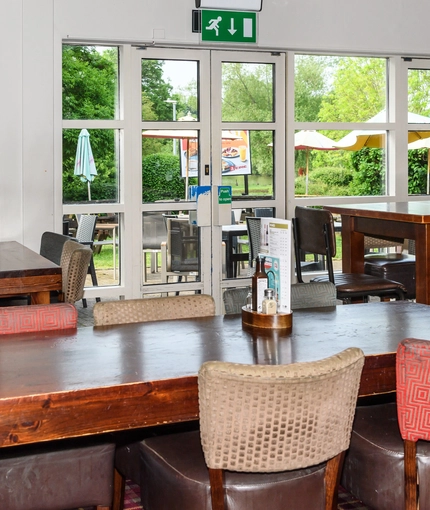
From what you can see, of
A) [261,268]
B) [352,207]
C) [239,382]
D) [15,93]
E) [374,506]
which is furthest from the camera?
[15,93]

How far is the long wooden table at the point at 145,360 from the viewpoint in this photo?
1.99 m

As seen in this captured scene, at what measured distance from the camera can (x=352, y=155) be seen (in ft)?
23.7

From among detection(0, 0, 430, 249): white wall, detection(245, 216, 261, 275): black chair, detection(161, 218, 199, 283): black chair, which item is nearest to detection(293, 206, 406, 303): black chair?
detection(245, 216, 261, 275): black chair

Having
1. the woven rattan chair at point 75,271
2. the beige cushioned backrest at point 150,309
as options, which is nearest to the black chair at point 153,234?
the woven rattan chair at point 75,271

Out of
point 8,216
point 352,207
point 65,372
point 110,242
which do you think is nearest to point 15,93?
point 8,216

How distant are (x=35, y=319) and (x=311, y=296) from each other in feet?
3.88

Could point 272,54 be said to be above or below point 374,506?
above

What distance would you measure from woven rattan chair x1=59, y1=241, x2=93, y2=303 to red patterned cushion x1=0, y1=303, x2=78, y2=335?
173cm

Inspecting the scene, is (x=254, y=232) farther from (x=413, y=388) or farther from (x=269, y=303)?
(x=413, y=388)

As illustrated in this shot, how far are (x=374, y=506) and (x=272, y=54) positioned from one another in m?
4.96

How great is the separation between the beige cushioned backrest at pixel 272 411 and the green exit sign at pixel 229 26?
15.6 feet

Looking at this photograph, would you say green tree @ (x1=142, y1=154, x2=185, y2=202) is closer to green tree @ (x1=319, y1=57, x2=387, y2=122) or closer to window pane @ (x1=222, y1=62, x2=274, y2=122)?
window pane @ (x1=222, y1=62, x2=274, y2=122)

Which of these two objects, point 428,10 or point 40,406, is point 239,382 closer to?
point 40,406

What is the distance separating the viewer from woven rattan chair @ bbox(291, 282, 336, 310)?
3.37 metres
